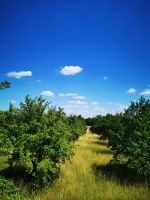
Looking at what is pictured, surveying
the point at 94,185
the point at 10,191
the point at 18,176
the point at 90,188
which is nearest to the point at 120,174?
the point at 94,185

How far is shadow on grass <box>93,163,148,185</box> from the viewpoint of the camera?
48.4 feet

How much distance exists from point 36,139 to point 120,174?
20.3ft

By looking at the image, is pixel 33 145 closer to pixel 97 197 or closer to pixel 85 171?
pixel 97 197

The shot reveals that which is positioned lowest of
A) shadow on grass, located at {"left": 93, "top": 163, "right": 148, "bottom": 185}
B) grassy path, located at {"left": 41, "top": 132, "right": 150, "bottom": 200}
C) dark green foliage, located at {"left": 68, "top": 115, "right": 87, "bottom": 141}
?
grassy path, located at {"left": 41, "top": 132, "right": 150, "bottom": 200}

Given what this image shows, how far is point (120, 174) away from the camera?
1656 centimetres

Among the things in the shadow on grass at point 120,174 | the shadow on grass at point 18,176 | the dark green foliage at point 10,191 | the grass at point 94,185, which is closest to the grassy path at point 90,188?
the grass at point 94,185

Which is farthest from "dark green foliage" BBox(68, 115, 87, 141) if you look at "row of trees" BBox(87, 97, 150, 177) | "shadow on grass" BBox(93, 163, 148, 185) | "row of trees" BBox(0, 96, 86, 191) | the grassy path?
"row of trees" BBox(0, 96, 86, 191)

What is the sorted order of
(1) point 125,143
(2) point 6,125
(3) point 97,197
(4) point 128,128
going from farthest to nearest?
(4) point 128,128
(1) point 125,143
(2) point 6,125
(3) point 97,197

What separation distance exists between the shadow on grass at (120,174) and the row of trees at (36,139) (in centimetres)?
342

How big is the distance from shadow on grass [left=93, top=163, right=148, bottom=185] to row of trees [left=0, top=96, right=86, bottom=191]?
342cm

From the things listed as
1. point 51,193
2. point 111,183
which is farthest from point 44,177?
point 111,183

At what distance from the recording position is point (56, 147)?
520 inches

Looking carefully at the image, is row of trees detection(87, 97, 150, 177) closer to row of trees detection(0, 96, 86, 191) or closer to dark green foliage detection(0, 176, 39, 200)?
row of trees detection(0, 96, 86, 191)

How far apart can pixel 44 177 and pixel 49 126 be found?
252 centimetres
